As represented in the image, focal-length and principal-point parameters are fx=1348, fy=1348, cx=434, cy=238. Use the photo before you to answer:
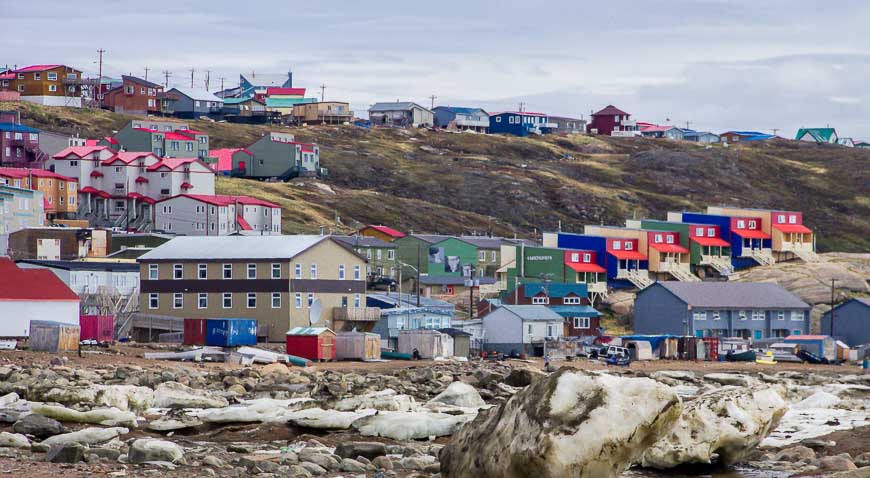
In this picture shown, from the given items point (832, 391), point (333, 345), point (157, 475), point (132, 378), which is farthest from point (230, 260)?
point (157, 475)

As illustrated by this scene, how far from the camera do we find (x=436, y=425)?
101ft

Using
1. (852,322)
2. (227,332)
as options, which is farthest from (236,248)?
(852,322)

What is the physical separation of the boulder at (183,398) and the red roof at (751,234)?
7435cm

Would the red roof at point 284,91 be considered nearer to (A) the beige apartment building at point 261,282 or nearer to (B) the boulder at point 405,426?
(A) the beige apartment building at point 261,282

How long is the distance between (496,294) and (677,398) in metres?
69.9

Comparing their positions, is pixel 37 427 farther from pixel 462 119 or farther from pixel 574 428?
pixel 462 119

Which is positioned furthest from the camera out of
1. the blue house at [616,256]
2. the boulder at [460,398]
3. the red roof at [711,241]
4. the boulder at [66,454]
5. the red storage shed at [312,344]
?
the red roof at [711,241]

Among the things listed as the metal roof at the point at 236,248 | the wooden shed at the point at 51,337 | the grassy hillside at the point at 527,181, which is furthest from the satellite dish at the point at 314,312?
the grassy hillside at the point at 527,181

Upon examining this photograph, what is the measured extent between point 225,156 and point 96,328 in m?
77.3

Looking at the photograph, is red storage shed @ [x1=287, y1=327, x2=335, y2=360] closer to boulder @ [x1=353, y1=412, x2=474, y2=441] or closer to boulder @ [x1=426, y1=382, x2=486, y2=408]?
boulder @ [x1=426, y1=382, x2=486, y2=408]

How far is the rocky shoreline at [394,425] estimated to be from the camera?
66.4ft

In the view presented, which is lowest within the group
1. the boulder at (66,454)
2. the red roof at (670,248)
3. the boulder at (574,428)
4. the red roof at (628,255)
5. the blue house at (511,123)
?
the boulder at (66,454)

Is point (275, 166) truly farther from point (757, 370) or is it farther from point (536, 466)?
point (536, 466)

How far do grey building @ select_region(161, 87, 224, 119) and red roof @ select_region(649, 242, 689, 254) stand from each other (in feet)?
277
